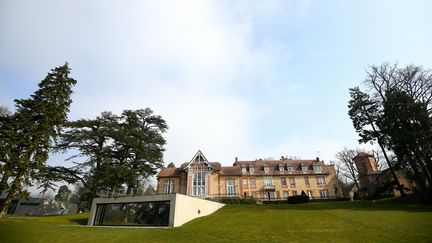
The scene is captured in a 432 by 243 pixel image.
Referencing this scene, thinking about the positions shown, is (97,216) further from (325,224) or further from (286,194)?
(286,194)

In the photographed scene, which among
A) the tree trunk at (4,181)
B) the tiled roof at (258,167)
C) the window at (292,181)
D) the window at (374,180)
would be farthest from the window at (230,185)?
the tree trunk at (4,181)

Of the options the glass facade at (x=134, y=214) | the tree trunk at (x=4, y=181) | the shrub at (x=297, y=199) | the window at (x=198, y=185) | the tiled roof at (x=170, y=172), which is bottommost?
the glass facade at (x=134, y=214)

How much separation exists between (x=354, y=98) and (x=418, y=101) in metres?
8.42

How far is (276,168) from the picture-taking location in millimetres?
50812

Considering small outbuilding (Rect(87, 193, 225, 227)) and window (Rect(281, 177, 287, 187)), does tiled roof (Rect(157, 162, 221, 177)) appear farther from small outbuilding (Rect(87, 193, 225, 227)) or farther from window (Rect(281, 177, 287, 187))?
small outbuilding (Rect(87, 193, 225, 227))

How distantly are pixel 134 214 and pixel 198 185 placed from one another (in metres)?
20.7

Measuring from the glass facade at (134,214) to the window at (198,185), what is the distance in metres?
19.2

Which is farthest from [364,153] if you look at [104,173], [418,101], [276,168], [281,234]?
[104,173]

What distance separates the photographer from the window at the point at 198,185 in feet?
140

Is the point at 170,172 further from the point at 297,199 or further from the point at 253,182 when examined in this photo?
the point at 297,199

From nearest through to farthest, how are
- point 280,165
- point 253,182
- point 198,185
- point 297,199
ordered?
point 297,199 → point 198,185 → point 253,182 → point 280,165

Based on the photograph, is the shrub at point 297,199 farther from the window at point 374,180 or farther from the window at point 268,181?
the window at point 374,180

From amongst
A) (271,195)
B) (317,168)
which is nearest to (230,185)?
(271,195)

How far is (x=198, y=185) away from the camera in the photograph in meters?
43.3
